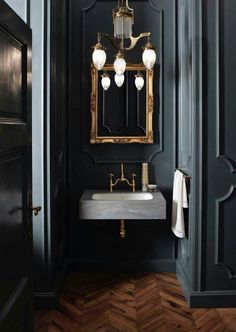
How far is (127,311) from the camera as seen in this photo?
256 cm

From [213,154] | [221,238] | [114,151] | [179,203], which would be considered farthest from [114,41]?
[221,238]

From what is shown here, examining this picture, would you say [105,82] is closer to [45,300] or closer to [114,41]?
[114,41]

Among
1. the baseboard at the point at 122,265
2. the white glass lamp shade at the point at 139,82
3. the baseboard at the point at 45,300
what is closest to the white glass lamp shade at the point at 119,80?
the white glass lamp shade at the point at 139,82

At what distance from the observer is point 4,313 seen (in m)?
1.18

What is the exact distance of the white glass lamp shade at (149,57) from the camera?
299cm

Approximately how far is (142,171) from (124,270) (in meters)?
0.83

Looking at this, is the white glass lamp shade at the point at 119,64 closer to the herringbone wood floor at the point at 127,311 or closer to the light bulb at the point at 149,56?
the light bulb at the point at 149,56

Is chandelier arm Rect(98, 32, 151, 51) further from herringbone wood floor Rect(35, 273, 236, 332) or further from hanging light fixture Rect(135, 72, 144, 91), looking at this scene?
herringbone wood floor Rect(35, 273, 236, 332)

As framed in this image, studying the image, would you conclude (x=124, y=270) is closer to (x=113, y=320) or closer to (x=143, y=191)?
(x=143, y=191)

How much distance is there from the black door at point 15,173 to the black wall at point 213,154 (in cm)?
138

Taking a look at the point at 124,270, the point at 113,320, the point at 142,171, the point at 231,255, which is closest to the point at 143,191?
the point at 142,171

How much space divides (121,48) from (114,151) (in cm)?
83

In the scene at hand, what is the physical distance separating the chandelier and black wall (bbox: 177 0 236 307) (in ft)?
1.44

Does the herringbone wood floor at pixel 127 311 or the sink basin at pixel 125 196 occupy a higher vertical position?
the sink basin at pixel 125 196
